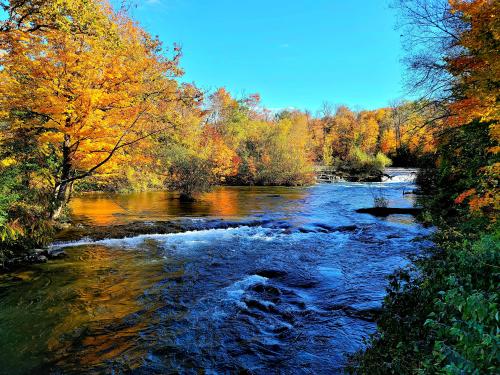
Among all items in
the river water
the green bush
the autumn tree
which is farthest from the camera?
the autumn tree

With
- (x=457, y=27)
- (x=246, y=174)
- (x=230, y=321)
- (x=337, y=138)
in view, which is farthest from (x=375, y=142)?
(x=230, y=321)

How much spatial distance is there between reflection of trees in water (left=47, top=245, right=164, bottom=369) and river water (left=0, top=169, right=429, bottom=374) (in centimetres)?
2

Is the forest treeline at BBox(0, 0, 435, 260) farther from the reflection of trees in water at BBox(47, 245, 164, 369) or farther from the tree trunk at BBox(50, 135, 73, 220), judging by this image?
the reflection of trees in water at BBox(47, 245, 164, 369)

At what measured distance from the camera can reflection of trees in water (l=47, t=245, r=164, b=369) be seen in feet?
16.3

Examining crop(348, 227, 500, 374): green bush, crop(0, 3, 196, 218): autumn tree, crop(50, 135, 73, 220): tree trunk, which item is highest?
crop(0, 3, 196, 218): autumn tree

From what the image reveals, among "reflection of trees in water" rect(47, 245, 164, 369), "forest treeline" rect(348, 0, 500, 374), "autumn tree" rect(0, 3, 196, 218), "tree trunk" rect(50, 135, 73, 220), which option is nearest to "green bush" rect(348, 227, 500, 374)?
"forest treeline" rect(348, 0, 500, 374)

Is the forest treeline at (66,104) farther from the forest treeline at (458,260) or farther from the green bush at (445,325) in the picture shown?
the green bush at (445,325)

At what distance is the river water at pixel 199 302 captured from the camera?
4.79m

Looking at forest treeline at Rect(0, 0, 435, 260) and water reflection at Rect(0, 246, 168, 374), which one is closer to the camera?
water reflection at Rect(0, 246, 168, 374)

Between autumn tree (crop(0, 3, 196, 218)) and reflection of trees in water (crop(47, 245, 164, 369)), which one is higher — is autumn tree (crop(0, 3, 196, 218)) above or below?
above

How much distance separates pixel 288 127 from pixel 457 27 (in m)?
32.7

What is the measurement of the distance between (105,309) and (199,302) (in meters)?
1.81

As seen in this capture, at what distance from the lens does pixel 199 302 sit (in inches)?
265

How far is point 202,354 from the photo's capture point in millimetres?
4883
